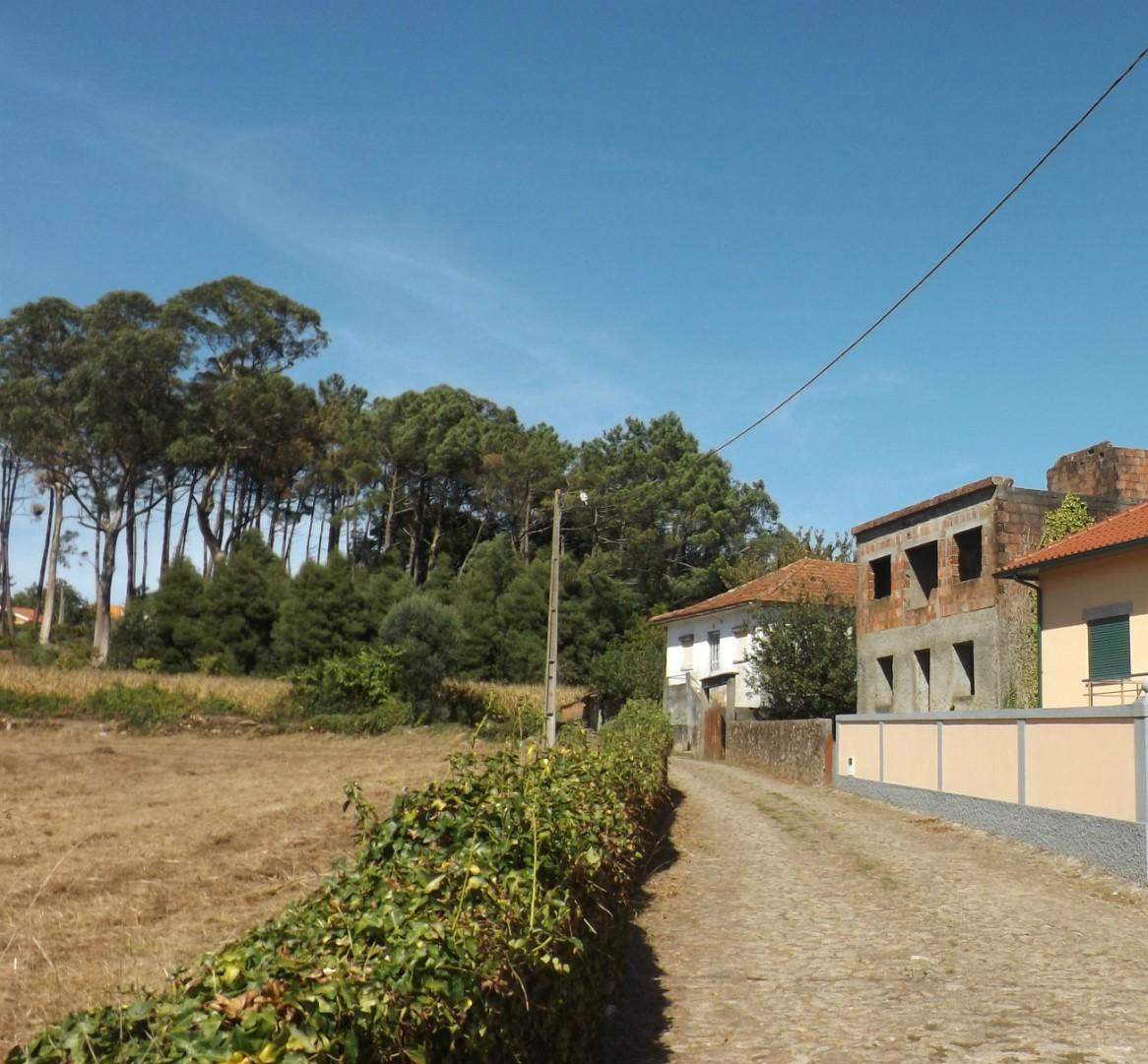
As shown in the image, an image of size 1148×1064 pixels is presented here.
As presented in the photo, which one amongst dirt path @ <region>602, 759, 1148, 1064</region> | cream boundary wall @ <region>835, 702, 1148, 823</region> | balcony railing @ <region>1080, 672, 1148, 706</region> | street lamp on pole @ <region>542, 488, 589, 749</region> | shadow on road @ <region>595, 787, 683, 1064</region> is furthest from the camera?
street lamp on pole @ <region>542, 488, 589, 749</region>

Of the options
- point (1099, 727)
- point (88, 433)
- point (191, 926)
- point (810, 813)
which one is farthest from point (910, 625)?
point (88, 433)

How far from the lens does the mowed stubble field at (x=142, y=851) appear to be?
8.03m

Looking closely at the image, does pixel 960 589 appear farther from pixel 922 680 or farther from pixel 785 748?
pixel 785 748

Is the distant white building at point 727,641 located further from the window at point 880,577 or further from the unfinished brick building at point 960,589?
the unfinished brick building at point 960,589

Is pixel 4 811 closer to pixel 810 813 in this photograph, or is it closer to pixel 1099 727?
pixel 810 813

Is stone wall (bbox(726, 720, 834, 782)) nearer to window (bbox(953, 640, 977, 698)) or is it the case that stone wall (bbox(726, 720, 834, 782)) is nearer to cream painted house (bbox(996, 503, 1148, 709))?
window (bbox(953, 640, 977, 698))

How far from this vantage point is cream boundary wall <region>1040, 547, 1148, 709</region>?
64.9 ft

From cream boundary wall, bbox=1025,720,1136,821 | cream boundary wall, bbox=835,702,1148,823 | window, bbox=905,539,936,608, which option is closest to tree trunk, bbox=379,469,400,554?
window, bbox=905,539,936,608

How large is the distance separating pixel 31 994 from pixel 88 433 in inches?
2020

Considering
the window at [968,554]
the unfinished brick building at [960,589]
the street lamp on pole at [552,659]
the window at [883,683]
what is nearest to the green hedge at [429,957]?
the street lamp on pole at [552,659]

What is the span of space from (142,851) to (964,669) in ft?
60.4

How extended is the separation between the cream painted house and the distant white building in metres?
16.0

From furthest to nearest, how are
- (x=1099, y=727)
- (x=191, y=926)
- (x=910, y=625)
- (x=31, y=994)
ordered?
(x=910, y=625) → (x=1099, y=727) → (x=191, y=926) → (x=31, y=994)

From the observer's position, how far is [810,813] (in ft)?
63.1
